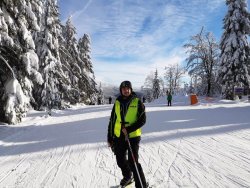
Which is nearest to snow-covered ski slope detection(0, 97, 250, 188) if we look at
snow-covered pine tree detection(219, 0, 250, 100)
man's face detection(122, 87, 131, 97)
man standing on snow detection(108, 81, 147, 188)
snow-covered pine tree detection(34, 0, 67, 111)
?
man standing on snow detection(108, 81, 147, 188)

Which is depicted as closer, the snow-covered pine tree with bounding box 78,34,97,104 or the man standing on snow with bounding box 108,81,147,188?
the man standing on snow with bounding box 108,81,147,188

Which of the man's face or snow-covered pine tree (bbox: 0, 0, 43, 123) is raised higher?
snow-covered pine tree (bbox: 0, 0, 43, 123)

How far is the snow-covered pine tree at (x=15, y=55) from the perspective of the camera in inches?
547

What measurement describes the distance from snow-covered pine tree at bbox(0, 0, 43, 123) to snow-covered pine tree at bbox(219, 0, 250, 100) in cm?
2426

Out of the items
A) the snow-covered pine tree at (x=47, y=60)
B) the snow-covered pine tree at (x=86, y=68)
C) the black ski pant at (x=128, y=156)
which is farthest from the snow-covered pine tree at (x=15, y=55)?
the snow-covered pine tree at (x=86, y=68)

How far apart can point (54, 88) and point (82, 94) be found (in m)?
16.7

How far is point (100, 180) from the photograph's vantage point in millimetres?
6629

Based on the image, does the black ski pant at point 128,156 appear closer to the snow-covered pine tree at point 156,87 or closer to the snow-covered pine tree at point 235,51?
the snow-covered pine tree at point 235,51

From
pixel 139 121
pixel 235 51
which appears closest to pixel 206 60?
pixel 235 51

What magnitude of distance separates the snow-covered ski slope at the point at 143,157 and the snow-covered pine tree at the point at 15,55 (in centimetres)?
139

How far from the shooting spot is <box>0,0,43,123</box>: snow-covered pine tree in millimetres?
13898

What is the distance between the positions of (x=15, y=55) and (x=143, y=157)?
9.81 meters

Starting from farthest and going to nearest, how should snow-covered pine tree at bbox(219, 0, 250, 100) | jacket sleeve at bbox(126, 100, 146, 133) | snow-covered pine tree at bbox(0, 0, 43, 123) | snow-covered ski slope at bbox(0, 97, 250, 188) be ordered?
1. snow-covered pine tree at bbox(219, 0, 250, 100)
2. snow-covered pine tree at bbox(0, 0, 43, 123)
3. snow-covered ski slope at bbox(0, 97, 250, 188)
4. jacket sleeve at bbox(126, 100, 146, 133)

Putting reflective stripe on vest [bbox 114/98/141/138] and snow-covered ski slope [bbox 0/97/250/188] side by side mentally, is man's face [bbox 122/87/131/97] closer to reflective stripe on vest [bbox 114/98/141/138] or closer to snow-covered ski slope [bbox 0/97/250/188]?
reflective stripe on vest [bbox 114/98/141/138]
